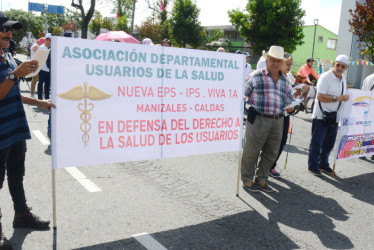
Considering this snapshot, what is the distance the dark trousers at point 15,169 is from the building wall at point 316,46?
165 ft

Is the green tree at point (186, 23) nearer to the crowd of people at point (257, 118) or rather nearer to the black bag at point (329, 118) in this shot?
the crowd of people at point (257, 118)

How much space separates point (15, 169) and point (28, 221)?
1.76ft

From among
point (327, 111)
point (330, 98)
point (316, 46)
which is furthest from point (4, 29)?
point (316, 46)

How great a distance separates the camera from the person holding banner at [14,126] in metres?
2.99

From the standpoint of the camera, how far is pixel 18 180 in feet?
11.3

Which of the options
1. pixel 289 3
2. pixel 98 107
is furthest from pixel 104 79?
pixel 289 3

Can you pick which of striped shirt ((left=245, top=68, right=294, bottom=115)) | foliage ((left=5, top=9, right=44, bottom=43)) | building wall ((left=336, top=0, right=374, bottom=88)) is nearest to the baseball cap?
striped shirt ((left=245, top=68, right=294, bottom=115))

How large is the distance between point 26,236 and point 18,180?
54 centimetres

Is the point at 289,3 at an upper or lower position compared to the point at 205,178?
upper

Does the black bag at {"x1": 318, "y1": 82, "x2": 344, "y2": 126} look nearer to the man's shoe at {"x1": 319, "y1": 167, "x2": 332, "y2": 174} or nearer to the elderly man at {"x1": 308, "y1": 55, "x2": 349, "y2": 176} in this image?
the elderly man at {"x1": 308, "y1": 55, "x2": 349, "y2": 176}

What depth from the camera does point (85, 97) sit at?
3.33m

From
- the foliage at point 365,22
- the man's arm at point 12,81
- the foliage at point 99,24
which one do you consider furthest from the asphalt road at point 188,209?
the foliage at point 99,24

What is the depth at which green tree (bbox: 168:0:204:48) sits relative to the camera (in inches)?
1594

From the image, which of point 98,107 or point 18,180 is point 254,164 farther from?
point 18,180
